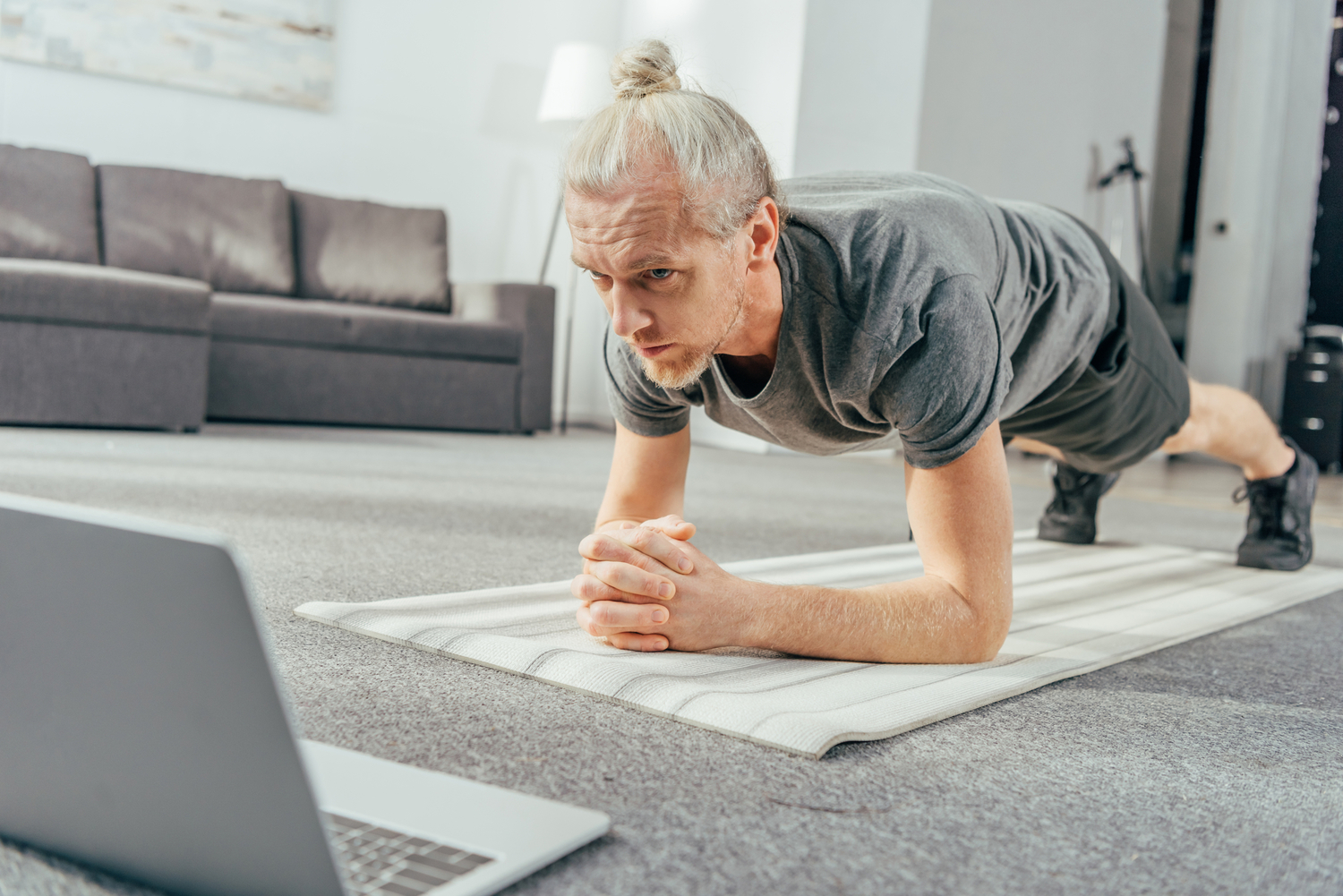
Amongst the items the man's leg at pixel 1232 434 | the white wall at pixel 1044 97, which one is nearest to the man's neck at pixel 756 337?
the man's leg at pixel 1232 434

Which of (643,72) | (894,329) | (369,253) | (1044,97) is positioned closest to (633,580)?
(894,329)

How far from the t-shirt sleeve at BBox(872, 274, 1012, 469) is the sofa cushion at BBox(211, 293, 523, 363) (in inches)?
111

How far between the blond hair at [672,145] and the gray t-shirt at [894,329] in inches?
4.2

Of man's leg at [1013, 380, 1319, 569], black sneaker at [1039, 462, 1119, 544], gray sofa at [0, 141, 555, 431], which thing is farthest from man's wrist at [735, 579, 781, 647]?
gray sofa at [0, 141, 555, 431]

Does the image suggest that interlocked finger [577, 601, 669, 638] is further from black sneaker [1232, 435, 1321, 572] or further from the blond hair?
black sneaker [1232, 435, 1321, 572]

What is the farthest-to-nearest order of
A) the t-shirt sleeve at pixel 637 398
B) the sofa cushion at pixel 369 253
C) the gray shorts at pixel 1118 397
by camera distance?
the sofa cushion at pixel 369 253 → the gray shorts at pixel 1118 397 → the t-shirt sleeve at pixel 637 398

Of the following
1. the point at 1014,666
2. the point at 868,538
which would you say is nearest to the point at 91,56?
the point at 868,538

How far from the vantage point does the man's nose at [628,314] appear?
3.14 feet

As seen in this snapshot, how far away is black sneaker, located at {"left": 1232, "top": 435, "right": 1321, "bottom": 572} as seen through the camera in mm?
1856

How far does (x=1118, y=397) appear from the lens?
1501mm

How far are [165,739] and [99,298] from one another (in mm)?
2827

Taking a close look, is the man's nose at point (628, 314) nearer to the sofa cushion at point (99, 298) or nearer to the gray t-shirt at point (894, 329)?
the gray t-shirt at point (894, 329)

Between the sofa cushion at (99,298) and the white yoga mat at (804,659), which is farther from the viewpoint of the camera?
the sofa cushion at (99,298)

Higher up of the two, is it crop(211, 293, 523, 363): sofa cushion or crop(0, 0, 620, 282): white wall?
crop(0, 0, 620, 282): white wall
